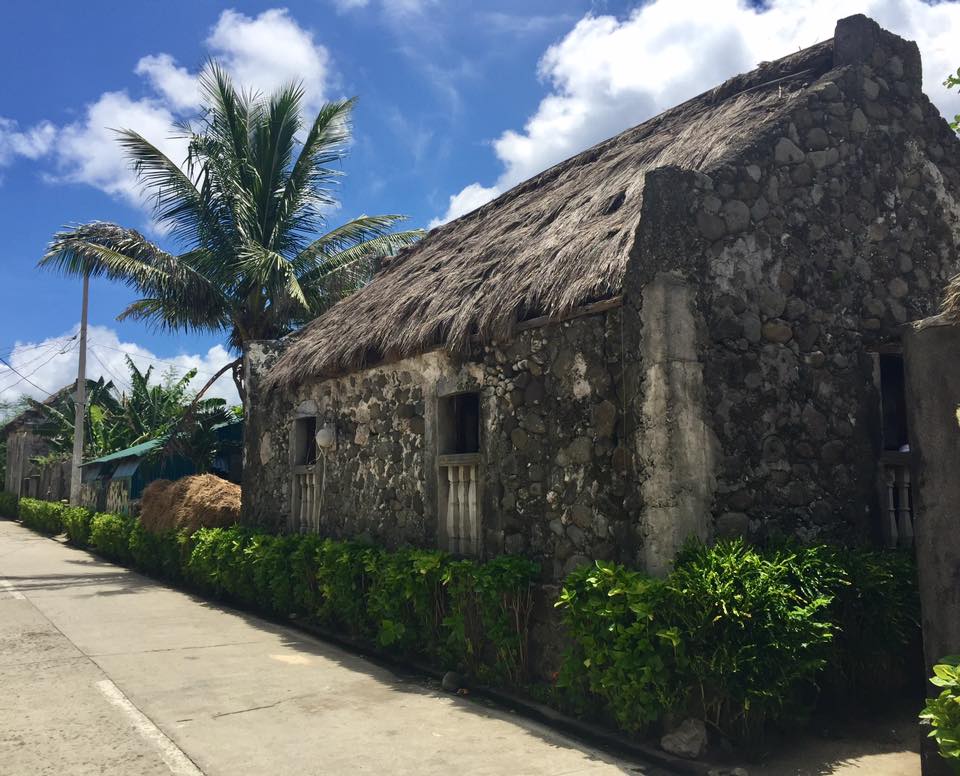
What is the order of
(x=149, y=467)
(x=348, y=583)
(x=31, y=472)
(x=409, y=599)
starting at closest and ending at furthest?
1. (x=409, y=599)
2. (x=348, y=583)
3. (x=149, y=467)
4. (x=31, y=472)

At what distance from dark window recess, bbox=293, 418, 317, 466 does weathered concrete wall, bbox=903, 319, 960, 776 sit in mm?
8287

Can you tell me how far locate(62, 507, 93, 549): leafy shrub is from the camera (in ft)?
70.7

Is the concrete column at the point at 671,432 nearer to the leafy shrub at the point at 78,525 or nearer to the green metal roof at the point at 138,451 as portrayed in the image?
the green metal roof at the point at 138,451

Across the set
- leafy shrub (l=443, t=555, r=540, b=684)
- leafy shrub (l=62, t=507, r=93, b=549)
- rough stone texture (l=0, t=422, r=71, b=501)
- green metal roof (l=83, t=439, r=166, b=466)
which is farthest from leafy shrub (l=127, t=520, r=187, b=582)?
rough stone texture (l=0, t=422, r=71, b=501)

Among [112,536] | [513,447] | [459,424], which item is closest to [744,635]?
[513,447]

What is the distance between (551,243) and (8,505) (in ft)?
118

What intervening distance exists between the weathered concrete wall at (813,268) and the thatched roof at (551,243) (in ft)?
1.06

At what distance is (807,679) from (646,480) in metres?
1.61

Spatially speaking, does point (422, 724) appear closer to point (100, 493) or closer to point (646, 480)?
point (646, 480)

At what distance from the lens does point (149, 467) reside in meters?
19.3

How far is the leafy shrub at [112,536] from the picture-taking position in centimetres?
1761

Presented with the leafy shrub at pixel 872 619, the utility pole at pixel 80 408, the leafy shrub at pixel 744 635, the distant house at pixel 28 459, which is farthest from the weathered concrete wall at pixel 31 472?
the leafy shrub at pixel 872 619

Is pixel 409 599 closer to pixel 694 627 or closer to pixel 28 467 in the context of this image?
pixel 694 627

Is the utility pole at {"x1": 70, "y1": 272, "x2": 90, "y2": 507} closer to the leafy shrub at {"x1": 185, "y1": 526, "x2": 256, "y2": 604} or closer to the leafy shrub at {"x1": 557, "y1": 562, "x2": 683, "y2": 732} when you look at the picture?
the leafy shrub at {"x1": 185, "y1": 526, "x2": 256, "y2": 604}
